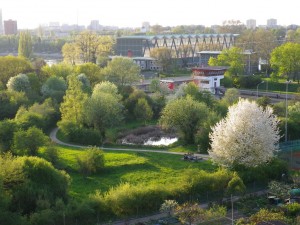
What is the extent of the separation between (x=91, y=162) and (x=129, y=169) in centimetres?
275

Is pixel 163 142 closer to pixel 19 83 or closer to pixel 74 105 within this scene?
pixel 74 105

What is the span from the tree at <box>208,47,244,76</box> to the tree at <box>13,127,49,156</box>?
42.4 meters

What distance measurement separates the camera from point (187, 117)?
122ft

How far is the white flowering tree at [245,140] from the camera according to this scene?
1096 inches

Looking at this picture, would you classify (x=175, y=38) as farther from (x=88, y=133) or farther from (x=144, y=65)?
(x=88, y=133)

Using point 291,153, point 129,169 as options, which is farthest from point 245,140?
point 129,169

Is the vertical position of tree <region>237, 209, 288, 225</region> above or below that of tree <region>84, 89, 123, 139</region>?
below

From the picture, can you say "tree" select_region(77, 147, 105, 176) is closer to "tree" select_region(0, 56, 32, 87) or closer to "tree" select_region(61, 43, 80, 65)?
"tree" select_region(0, 56, 32, 87)

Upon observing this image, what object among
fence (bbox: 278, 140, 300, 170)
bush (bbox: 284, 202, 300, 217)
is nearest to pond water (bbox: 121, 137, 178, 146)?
fence (bbox: 278, 140, 300, 170)

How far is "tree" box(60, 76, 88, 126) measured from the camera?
41125 mm

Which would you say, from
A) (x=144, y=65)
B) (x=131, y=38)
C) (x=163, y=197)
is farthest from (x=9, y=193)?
(x=131, y=38)

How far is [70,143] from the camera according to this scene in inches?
1522

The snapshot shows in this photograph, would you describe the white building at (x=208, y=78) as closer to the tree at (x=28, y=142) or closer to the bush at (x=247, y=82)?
the bush at (x=247, y=82)

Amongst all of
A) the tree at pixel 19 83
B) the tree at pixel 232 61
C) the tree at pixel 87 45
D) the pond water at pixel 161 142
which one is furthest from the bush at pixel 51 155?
the tree at pixel 87 45
